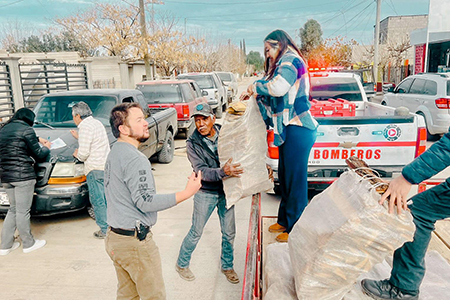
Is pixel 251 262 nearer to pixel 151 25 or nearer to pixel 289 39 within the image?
pixel 289 39

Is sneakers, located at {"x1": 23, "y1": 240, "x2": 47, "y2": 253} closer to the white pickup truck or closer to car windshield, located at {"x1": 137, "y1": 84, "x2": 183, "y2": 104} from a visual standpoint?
the white pickup truck

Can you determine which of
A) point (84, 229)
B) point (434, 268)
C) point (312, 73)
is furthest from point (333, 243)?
point (312, 73)

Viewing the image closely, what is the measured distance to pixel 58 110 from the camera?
602 cm

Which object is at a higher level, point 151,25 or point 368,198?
point 151,25

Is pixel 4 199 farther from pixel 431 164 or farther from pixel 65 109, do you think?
pixel 431 164

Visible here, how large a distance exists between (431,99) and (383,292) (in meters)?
8.45

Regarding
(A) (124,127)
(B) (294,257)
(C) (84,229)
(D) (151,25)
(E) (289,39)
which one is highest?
(D) (151,25)

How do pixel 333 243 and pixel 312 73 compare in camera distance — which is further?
pixel 312 73

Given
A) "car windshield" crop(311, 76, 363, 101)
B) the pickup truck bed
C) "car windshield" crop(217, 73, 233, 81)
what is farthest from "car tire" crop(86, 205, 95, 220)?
"car windshield" crop(217, 73, 233, 81)

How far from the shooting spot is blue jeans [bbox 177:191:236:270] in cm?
329

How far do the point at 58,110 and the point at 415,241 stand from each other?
570cm

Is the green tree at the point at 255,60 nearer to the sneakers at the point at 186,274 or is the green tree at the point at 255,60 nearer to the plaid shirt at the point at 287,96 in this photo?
the sneakers at the point at 186,274

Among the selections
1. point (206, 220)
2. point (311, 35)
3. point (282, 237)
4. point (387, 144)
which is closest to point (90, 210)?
point (206, 220)

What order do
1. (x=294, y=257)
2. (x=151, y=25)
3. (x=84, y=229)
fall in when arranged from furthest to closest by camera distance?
(x=151, y=25)
(x=84, y=229)
(x=294, y=257)
